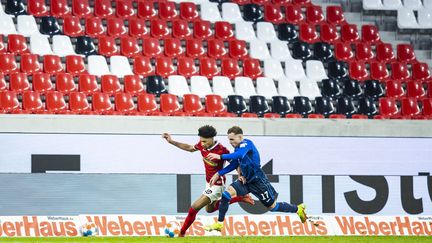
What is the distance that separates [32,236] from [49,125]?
2953 millimetres

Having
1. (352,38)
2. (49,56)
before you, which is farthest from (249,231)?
(352,38)

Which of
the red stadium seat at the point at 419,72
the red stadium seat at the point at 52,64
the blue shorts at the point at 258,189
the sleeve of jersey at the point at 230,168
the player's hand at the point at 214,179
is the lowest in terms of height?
the blue shorts at the point at 258,189

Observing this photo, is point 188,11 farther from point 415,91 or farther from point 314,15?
point 415,91

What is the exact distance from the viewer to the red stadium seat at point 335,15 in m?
24.0

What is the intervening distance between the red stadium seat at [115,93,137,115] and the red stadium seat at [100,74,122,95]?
0.40 metres

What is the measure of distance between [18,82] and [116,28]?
118 inches

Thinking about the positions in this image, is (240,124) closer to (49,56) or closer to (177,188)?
(177,188)

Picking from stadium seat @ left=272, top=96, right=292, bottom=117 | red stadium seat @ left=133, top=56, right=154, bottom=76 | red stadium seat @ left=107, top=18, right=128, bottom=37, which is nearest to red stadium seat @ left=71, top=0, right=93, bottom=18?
red stadium seat @ left=107, top=18, right=128, bottom=37

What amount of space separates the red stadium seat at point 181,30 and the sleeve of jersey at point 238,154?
367 inches

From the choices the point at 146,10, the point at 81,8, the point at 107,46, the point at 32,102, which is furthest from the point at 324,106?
the point at 32,102

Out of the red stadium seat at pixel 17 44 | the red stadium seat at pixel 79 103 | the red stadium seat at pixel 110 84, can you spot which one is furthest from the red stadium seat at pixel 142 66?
the red stadium seat at pixel 17 44

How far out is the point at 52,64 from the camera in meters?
20.1

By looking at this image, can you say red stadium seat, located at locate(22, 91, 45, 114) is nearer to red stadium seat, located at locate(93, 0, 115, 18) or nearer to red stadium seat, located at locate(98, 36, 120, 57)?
red stadium seat, located at locate(98, 36, 120, 57)

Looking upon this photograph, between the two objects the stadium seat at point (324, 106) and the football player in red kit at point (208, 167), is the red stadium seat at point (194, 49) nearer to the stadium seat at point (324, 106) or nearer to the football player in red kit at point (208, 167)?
the stadium seat at point (324, 106)
